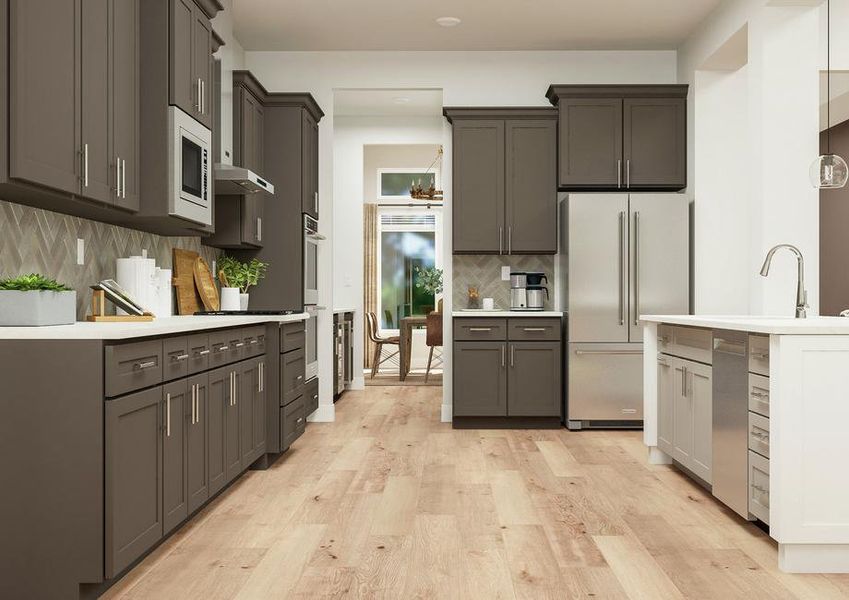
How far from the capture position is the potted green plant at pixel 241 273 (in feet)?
17.2

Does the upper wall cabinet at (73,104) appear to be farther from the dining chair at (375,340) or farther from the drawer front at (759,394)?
the dining chair at (375,340)

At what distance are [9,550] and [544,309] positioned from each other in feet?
14.7

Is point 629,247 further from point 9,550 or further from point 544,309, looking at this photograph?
point 9,550

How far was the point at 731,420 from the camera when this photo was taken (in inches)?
124

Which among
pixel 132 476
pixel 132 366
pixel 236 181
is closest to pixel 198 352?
pixel 132 366

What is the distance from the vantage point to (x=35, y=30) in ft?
7.80

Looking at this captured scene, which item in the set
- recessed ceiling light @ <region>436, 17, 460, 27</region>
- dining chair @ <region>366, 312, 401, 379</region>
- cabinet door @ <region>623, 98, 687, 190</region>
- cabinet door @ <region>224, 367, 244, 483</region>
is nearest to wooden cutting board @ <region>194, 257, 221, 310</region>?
cabinet door @ <region>224, 367, 244, 483</region>

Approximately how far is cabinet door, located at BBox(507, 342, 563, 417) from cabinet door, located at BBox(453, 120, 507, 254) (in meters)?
0.90

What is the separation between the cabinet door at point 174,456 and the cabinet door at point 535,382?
3130 millimetres

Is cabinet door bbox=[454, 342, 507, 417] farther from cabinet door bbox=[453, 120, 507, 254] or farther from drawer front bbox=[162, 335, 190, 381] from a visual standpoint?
drawer front bbox=[162, 335, 190, 381]

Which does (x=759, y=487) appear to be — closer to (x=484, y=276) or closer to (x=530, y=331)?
(x=530, y=331)

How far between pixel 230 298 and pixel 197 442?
196 centimetres

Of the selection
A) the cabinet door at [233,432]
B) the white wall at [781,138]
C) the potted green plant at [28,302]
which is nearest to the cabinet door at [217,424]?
the cabinet door at [233,432]

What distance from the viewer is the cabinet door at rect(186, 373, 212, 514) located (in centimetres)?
294
